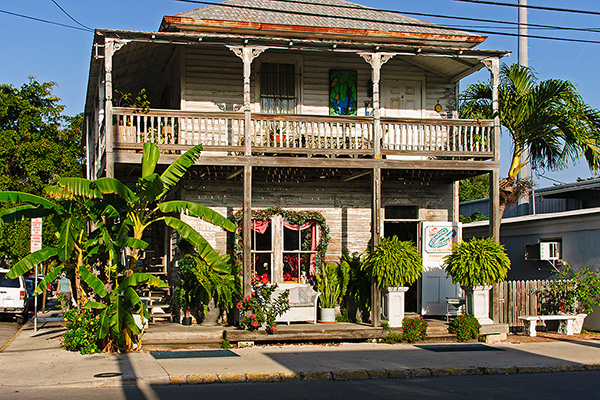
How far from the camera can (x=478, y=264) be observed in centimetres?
1459

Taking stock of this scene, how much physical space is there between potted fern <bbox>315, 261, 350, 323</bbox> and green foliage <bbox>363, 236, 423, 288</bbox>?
4.60ft

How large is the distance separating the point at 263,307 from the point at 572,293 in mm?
7260

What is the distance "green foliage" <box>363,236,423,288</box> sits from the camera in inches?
566

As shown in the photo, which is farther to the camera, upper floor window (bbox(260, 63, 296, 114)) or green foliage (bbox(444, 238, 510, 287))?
upper floor window (bbox(260, 63, 296, 114))

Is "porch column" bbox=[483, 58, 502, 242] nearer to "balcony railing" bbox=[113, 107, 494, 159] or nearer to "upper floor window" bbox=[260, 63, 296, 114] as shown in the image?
"balcony railing" bbox=[113, 107, 494, 159]

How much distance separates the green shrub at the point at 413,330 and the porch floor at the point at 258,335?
0.20m

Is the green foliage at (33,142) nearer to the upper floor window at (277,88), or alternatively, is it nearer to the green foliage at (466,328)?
the upper floor window at (277,88)

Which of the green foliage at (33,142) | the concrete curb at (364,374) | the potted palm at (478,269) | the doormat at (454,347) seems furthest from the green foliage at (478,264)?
the green foliage at (33,142)

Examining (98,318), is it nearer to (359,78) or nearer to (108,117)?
(108,117)

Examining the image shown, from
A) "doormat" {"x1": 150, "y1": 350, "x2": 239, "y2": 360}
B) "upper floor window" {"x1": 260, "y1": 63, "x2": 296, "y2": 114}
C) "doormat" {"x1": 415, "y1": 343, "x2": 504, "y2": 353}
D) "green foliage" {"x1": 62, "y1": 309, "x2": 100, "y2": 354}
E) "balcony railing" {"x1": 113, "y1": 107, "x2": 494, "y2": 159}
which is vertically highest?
"upper floor window" {"x1": 260, "y1": 63, "x2": 296, "y2": 114}

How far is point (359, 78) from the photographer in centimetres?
1758

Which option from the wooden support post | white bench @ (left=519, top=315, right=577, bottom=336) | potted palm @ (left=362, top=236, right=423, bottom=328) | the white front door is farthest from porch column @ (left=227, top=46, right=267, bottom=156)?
white bench @ (left=519, top=315, right=577, bottom=336)

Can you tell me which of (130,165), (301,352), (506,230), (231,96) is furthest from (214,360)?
(506,230)

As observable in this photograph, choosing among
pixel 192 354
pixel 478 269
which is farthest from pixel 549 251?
pixel 192 354
